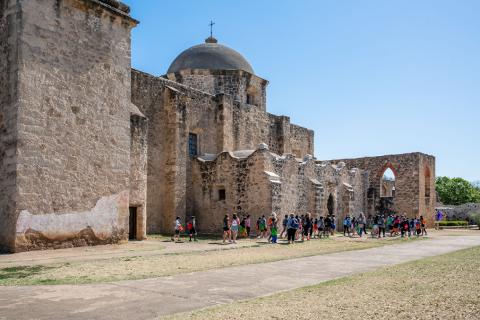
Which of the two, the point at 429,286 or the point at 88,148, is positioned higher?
the point at 88,148

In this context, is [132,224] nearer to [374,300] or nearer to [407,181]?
[374,300]

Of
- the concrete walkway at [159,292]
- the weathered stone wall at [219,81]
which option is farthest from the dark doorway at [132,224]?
the weathered stone wall at [219,81]

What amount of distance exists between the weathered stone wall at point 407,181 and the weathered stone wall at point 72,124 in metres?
21.2

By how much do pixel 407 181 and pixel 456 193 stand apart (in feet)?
126

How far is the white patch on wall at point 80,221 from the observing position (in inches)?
484

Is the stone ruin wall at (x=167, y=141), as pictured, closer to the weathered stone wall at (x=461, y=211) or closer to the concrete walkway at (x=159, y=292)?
the concrete walkway at (x=159, y=292)

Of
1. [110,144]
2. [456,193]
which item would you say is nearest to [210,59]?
[110,144]

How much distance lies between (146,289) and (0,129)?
26.8 feet

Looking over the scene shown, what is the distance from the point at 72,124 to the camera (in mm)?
13680

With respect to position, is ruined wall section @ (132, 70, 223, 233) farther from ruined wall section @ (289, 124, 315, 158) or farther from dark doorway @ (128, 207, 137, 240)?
ruined wall section @ (289, 124, 315, 158)

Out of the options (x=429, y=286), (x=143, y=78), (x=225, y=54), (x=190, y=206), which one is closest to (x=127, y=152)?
(x=143, y=78)

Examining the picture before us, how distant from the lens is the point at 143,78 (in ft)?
64.0

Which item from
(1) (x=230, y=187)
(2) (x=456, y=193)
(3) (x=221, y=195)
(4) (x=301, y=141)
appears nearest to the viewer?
(1) (x=230, y=187)

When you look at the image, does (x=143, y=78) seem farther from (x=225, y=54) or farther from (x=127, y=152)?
(x=225, y=54)
